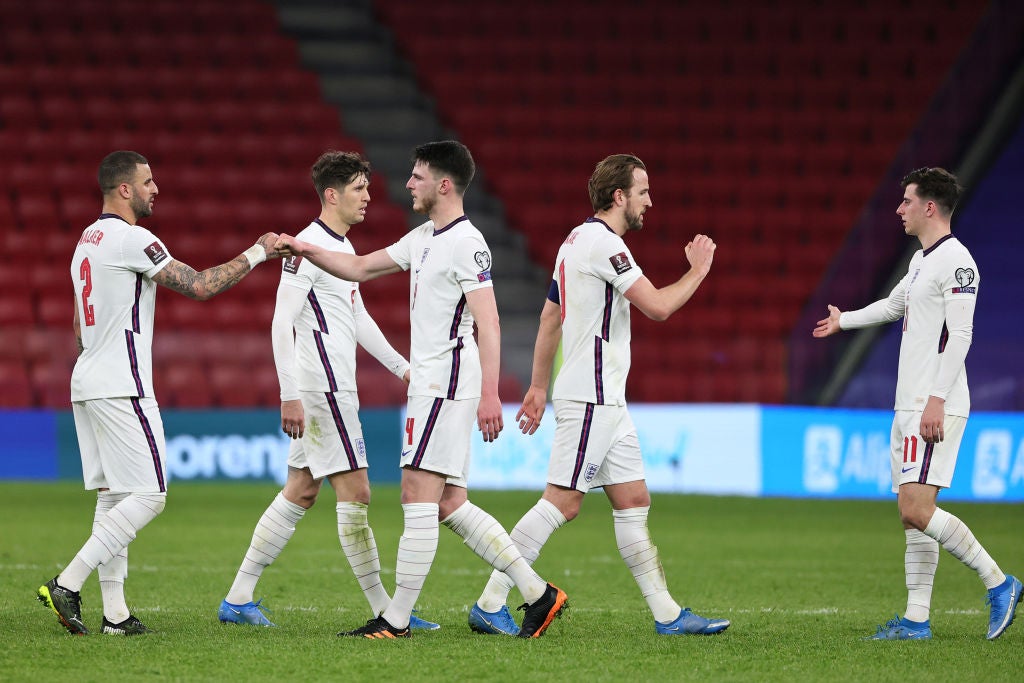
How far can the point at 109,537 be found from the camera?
19.1ft

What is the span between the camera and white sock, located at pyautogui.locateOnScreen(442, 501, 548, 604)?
5824mm

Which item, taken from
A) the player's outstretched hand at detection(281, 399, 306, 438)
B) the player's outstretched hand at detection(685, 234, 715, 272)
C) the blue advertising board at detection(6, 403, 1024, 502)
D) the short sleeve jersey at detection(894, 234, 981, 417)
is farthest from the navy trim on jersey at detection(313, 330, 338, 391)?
the blue advertising board at detection(6, 403, 1024, 502)

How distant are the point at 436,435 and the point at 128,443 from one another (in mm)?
1385

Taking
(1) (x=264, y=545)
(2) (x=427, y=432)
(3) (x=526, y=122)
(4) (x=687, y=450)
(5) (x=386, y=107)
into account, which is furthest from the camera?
(5) (x=386, y=107)

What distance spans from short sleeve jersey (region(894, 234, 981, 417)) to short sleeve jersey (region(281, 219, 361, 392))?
8.49ft

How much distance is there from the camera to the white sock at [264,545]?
6.35m

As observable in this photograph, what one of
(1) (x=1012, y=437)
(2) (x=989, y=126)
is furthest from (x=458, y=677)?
(2) (x=989, y=126)

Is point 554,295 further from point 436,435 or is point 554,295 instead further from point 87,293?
point 87,293

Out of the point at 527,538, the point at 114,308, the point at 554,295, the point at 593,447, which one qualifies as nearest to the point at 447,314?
the point at 554,295

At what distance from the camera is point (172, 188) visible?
18.5 meters

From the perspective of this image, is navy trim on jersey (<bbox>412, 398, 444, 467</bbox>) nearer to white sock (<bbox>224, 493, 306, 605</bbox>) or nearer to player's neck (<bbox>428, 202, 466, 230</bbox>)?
player's neck (<bbox>428, 202, 466, 230</bbox>)

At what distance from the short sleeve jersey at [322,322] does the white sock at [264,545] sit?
0.62 m

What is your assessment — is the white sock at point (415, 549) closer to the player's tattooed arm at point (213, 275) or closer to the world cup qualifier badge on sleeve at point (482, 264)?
the world cup qualifier badge on sleeve at point (482, 264)

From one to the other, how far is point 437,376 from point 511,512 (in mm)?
6199
